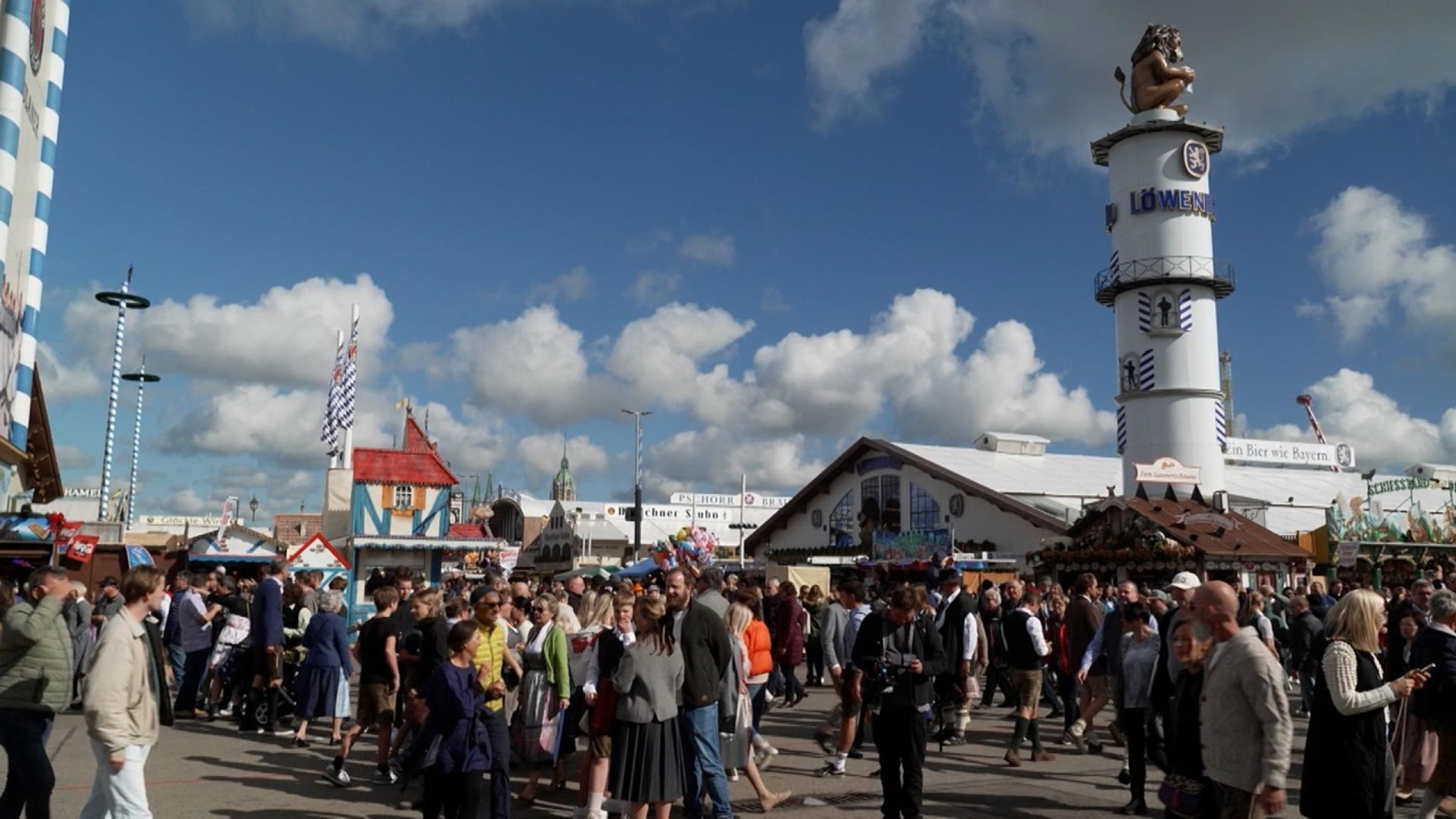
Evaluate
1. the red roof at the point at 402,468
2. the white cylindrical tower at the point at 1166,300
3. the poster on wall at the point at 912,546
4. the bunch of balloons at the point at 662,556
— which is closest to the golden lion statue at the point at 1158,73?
the white cylindrical tower at the point at 1166,300

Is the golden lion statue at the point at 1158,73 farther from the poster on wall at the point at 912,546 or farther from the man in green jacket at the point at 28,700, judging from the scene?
the man in green jacket at the point at 28,700

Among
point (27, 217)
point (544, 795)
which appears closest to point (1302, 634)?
point (544, 795)

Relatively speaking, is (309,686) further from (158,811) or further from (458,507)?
(458,507)

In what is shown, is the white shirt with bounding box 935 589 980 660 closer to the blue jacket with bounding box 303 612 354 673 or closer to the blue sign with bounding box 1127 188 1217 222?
the blue jacket with bounding box 303 612 354 673

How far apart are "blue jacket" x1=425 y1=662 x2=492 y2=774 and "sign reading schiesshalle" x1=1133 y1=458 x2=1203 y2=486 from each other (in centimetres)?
3302

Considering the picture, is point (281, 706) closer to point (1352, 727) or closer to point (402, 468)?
point (1352, 727)

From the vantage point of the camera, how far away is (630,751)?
6699mm

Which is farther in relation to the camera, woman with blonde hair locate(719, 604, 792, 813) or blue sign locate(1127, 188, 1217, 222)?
blue sign locate(1127, 188, 1217, 222)

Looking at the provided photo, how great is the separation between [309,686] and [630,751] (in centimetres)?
605

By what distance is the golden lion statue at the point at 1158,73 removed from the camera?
→ 45.3 m

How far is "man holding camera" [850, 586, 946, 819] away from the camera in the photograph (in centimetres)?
741

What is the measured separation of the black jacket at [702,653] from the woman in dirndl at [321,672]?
5.63 metres

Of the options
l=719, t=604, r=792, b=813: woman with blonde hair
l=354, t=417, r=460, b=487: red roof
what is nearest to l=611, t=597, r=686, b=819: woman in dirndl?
l=719, t=604, r=792, b=813: woman with blonde hair

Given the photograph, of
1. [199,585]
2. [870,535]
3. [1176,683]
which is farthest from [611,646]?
[870,535]
